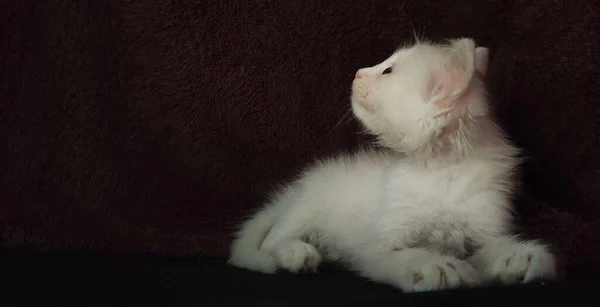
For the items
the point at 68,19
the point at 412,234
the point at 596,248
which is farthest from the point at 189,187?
the point at 596,248

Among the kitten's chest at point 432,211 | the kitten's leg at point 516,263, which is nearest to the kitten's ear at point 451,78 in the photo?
the kitten's chest at point 432,211

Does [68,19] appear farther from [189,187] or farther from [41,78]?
[189,187]

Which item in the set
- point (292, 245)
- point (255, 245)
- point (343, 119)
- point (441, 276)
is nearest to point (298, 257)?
point (292, 245)

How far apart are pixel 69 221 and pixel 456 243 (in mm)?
834

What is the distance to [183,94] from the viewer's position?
171cm

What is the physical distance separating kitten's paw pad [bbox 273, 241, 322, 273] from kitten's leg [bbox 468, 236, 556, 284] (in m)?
0.28

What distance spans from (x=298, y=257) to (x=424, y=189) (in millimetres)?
257

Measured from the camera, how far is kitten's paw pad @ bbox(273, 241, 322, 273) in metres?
1.26

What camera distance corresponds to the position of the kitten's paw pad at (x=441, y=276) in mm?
1032

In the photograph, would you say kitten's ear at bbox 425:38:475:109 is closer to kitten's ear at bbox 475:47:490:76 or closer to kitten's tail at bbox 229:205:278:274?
kitten's ear at bbox 475:47:490:76

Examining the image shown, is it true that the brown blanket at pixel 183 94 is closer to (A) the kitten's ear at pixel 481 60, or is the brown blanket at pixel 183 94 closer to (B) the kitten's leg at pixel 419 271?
(A) the kitten's ear at pixel 481 60

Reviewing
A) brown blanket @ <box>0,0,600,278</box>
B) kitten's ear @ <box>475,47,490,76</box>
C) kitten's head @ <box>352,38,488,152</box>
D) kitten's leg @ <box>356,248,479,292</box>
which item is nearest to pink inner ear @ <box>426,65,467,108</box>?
kitten's head @ <box>352,38,488,152</box>

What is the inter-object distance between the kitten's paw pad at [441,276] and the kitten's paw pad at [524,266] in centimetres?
5

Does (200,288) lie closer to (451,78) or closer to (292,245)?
(292,245)
